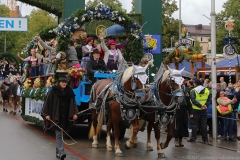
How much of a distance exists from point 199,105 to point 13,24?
50.9 ft

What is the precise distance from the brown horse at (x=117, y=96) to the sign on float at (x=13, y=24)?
15.1 m

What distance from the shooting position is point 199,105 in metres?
13.9

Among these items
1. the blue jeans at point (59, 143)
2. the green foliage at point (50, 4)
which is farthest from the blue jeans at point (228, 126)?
the green foliage at point (50, 4)

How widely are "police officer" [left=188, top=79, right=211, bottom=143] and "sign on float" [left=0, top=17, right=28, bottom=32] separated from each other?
48.2 ft

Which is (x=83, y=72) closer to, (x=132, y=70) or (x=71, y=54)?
(x=71, y=54)

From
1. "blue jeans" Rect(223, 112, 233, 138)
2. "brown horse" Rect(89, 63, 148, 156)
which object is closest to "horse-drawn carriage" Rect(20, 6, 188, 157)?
"brown horse" Rect(89, 63, 148, 156)

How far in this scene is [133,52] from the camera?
49.5 feet

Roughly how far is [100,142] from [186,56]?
7.93m

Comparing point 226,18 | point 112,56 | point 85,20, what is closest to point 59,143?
point 112,56

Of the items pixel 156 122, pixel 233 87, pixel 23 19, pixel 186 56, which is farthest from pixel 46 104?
pixel 23 19

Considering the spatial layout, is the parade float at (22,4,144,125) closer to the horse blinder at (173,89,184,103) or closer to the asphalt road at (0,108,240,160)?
the asphalt road at (0,108,240,160)

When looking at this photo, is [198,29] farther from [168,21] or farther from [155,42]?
[155,42]

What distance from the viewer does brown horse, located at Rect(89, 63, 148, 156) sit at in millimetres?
10750

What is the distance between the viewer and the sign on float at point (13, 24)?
26500 millimetres
